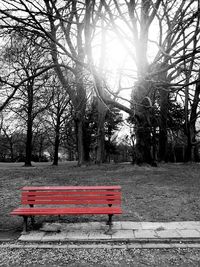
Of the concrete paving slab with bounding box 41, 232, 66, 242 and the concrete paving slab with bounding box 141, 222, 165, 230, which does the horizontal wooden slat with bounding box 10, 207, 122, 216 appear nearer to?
the concrete paving slab with bounding box 41, 232, 66, 242

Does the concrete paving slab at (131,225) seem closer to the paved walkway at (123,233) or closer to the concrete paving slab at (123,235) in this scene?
the paved walkway at (123,233)

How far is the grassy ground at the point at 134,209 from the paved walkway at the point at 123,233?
0.37 metres

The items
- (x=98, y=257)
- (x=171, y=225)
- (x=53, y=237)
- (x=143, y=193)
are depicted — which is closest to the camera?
(x=98, y=257)

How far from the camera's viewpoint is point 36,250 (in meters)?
5.00

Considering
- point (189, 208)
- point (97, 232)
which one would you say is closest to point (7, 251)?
point (97, 232)

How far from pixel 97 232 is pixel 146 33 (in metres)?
10.2

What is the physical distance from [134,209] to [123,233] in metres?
1.85

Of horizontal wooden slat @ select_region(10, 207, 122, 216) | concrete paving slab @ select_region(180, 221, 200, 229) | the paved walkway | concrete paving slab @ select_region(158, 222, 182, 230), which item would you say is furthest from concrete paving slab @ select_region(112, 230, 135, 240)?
concrete paving slab @ select_region(180, 221, 200, 229)

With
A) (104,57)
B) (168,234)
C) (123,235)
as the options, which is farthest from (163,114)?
(123,235)

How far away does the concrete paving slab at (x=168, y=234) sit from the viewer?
17.9ft

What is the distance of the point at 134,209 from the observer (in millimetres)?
7520

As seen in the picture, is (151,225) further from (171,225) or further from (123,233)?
(123,233)

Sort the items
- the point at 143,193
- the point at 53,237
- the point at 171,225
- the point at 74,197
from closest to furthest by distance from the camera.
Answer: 1. the point at 53,237
2. the point at 74,197
3. the point at 171,225
4. the point at 143,193

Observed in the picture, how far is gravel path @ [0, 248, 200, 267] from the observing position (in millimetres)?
4449
